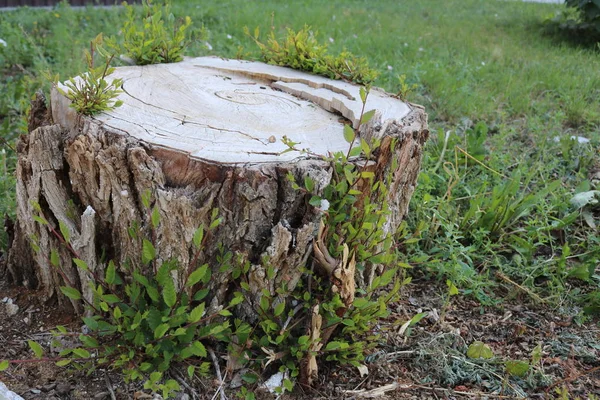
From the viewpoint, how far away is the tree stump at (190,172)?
2.11m

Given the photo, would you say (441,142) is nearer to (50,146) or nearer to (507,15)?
(50,146)

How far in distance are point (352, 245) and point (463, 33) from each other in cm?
551

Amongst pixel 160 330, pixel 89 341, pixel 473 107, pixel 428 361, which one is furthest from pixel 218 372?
pixel 473 107

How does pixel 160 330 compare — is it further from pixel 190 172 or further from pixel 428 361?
pixel 428 361

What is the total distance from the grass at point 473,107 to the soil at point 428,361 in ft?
0.54

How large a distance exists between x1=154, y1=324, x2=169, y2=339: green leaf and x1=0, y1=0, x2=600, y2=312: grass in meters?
1.13

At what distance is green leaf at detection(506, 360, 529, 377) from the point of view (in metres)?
2.36

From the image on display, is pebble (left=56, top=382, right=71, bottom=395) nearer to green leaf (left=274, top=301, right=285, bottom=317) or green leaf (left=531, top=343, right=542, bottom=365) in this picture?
green leaf (left=274, top=301, right=285, bottom=317)

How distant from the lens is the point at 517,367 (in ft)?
7.79

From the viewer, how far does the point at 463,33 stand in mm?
7039

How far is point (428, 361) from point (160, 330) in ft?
3.69

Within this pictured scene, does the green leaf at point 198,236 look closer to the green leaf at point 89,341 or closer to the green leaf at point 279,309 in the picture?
the green leaf at point 279,309

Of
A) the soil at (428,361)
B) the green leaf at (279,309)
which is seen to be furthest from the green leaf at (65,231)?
the green leaf at (279,309)

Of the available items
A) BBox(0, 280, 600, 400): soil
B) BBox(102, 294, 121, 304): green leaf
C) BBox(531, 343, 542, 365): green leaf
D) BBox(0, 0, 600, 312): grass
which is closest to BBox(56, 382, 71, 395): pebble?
BBox(0, 280, 600, 400): soil
